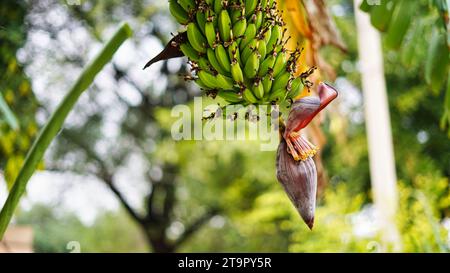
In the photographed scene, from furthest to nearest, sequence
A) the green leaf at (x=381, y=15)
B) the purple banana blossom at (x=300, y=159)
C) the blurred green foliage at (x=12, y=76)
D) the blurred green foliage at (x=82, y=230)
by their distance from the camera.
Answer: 1. the blurred green foliage at (x=82, y=230)
2. the blurred green foliage at (x=12, y=76)
3. the green leaf at (x=381, y=15)
4. the purple banana blossom at (x=300, y=159)

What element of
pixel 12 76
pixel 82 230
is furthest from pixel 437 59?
pixel 82 230

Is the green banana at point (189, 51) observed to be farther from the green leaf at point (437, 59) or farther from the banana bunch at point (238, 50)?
the green leaf at point (437, 59)

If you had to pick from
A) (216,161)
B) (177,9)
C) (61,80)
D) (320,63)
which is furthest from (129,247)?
(177,9)

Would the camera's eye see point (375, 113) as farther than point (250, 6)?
Yes

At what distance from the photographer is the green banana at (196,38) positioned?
0.51 m

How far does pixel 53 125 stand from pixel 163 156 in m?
4.64

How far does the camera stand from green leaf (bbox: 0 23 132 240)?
524 millimetres

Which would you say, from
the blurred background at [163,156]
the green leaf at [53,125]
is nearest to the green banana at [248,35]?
the green leaf at [53,125]

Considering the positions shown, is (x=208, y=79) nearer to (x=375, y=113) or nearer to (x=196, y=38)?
(x=196, y=38)

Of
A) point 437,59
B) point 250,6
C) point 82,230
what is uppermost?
point 437,59

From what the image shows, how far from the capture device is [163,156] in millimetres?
5152

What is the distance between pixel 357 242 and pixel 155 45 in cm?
404

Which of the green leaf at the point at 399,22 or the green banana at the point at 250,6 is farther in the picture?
the green leaf at the point at 399,22
